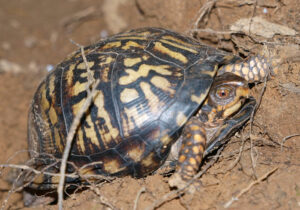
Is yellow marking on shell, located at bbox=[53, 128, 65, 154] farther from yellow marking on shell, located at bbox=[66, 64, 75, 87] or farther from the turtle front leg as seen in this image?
the turtle front leg

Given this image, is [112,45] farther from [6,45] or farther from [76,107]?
[6,45]

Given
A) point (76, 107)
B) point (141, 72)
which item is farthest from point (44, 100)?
point (141, 72)

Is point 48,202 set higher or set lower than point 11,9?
lower

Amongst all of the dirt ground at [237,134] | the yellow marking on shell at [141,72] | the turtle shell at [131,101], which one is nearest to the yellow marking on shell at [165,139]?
the turtle shell at [131,101]

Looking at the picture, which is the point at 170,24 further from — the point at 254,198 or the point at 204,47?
the point at 254,198

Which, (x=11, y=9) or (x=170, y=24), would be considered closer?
(x=170, y=24)

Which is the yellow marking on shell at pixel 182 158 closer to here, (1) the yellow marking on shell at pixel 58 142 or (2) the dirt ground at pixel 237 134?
(2) the dirt ground at pixel 237 134

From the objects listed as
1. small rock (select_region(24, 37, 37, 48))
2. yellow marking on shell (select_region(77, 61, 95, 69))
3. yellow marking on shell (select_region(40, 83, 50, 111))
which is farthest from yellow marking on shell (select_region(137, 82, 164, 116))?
small rock (select_region(24, 37, 37, 48))

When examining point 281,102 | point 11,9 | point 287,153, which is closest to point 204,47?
point 281,102
